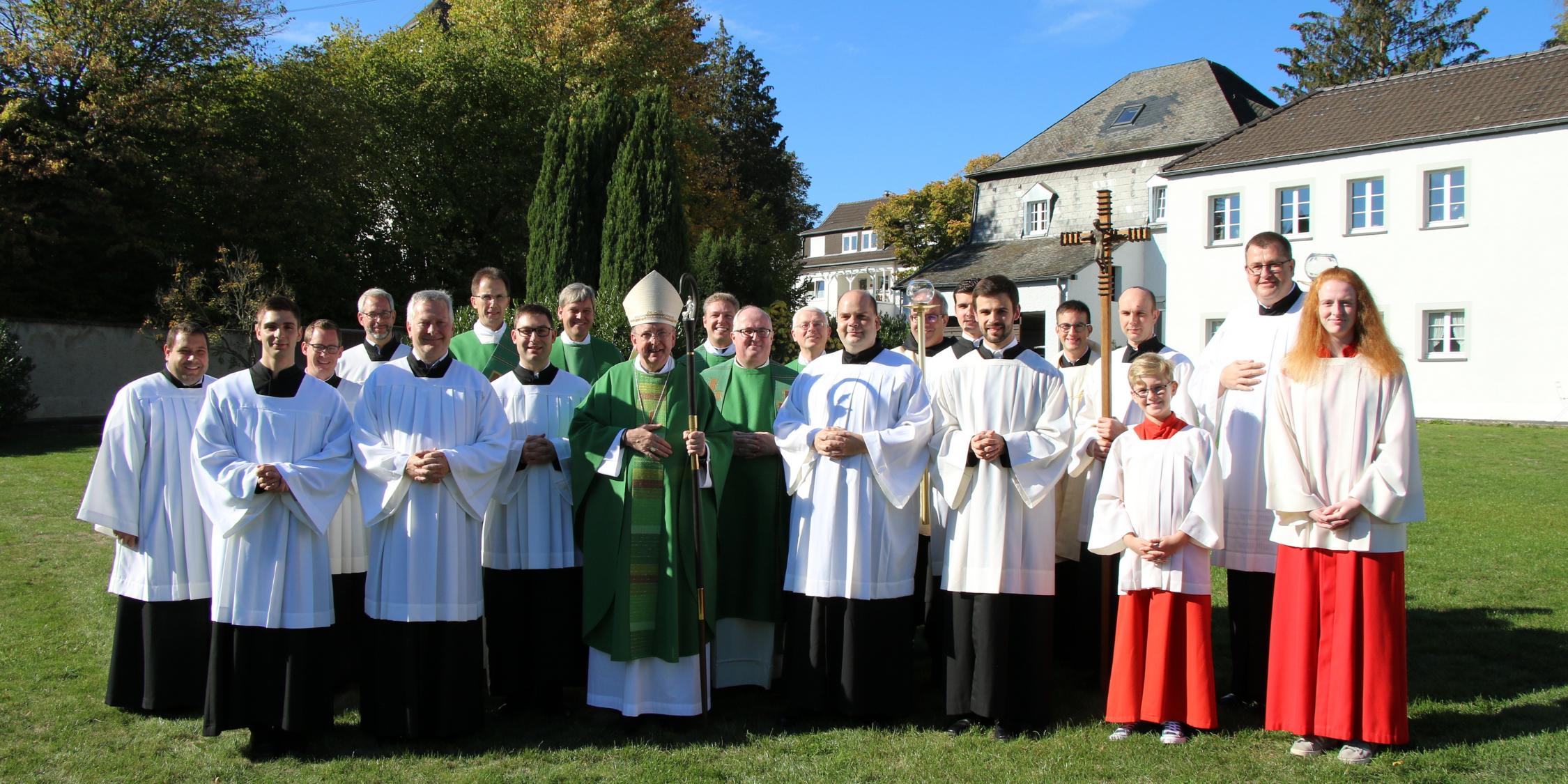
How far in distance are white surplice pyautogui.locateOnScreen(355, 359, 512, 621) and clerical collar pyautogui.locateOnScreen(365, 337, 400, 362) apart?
5.06 feet

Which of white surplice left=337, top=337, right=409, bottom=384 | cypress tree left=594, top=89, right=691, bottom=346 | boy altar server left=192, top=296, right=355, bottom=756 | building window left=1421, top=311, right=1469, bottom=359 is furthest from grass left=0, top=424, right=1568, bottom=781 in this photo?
building window left=1421, top=311, right=1469, bottom=359

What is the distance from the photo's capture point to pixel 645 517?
587 cm

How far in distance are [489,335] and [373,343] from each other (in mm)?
746

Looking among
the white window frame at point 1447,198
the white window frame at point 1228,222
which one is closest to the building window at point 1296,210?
the white window frame at point 1228,222

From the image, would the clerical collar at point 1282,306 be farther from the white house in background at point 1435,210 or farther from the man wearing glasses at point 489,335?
the white house in background at point 1435,210

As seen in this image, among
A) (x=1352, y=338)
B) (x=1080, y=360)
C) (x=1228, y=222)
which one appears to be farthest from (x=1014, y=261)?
(x=1352, y=338)

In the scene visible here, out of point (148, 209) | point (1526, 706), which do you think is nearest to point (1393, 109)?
point (1526, 706)

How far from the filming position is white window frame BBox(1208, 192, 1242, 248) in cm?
2842

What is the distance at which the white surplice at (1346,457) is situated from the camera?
4938mm

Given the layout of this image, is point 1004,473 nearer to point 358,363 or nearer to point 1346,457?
point 1346,457

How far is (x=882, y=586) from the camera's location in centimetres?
581

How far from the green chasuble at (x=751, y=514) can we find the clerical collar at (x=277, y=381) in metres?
2.18

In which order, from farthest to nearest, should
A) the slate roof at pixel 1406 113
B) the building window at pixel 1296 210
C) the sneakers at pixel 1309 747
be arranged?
the building window at pixel 1296 210 < the slate roof at pixel 1406 113 < the sneakers at pixel 1309 747

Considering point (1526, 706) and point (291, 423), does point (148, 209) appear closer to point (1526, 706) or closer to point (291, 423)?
point (291, 423)
